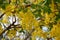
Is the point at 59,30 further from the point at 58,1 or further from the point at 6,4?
the point at 6,4

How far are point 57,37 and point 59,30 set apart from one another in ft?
0.25

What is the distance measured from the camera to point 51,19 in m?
2.04

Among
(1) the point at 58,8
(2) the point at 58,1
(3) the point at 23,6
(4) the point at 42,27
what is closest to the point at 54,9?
(1) the point at 58,8

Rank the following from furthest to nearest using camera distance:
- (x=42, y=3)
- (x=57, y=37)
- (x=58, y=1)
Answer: (x=57, y=37)
(x=42, y=3)
(x=58, y=1)

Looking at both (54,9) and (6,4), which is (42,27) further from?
(6,4)

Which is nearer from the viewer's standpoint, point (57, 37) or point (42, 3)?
point (42, 3)

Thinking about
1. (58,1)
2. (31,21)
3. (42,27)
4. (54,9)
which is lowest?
(42,27)

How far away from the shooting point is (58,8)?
192 cm

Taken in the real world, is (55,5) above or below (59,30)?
above

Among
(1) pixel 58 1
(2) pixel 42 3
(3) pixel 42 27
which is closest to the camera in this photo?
(1) pixel 58 1

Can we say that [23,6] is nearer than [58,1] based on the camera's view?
No

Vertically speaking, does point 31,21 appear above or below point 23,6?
below

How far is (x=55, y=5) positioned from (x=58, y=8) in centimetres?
4

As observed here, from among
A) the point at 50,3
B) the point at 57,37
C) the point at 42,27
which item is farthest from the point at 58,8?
the point at 42,27
